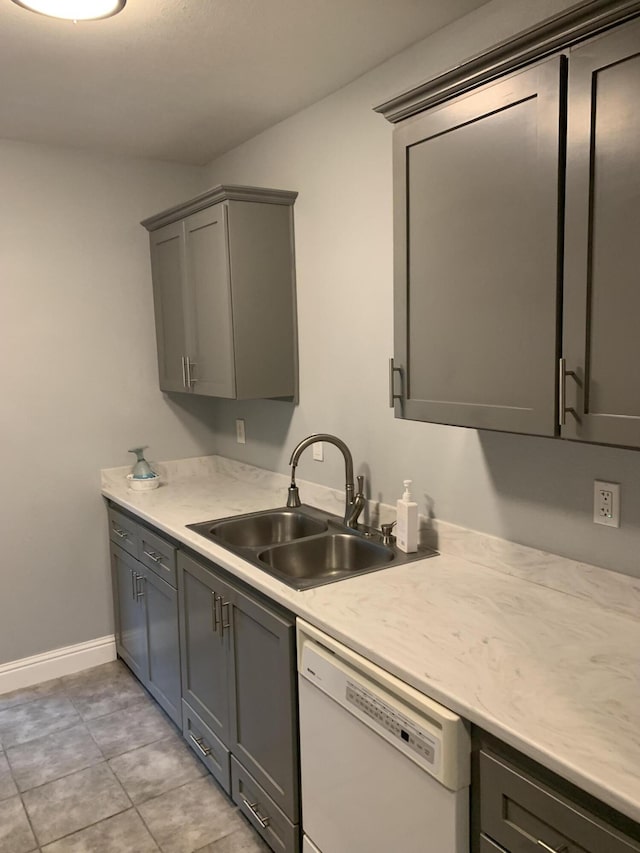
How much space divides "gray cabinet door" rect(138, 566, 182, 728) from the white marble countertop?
15.3 inches

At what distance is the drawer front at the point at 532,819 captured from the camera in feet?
3.60

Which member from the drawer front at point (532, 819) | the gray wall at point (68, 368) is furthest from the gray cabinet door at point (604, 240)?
the gray wall at point (68, 368)

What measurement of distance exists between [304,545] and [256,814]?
88 cm

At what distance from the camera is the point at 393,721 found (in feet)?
4.83

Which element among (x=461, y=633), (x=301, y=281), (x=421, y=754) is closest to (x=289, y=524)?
(x=301, y=281)

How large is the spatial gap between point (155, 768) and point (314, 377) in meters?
1.69

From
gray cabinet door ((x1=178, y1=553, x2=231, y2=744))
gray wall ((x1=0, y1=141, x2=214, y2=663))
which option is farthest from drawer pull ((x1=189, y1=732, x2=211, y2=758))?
gray wall ((x1=0, y1=141, x2=214, y2=663))

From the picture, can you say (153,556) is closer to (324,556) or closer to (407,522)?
(324,556)

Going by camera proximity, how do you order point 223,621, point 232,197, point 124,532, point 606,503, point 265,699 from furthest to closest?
point 124,532 → point 232,197 → point 223,621 → point 265,699 → point 606,503

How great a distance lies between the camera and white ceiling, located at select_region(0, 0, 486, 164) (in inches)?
77.7

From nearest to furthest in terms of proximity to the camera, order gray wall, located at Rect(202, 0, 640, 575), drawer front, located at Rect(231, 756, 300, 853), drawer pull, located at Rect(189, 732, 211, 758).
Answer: gray wall, located at Rect(202, 0, 640, 575)
drawer front, located at Rect(231, 756, 300, 853)
drawer pull, located at Rect(189, 732, 211, 758)

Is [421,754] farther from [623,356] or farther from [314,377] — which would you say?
[314,377]

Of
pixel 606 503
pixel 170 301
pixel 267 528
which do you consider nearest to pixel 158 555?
pixel 267 528

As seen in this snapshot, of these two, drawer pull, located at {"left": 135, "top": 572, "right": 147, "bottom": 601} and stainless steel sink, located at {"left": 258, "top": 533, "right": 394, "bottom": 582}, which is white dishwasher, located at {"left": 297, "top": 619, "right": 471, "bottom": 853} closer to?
stainless steel sink, located at {"left": 258, "top": 533, "right": 394, "bottom": 582}
